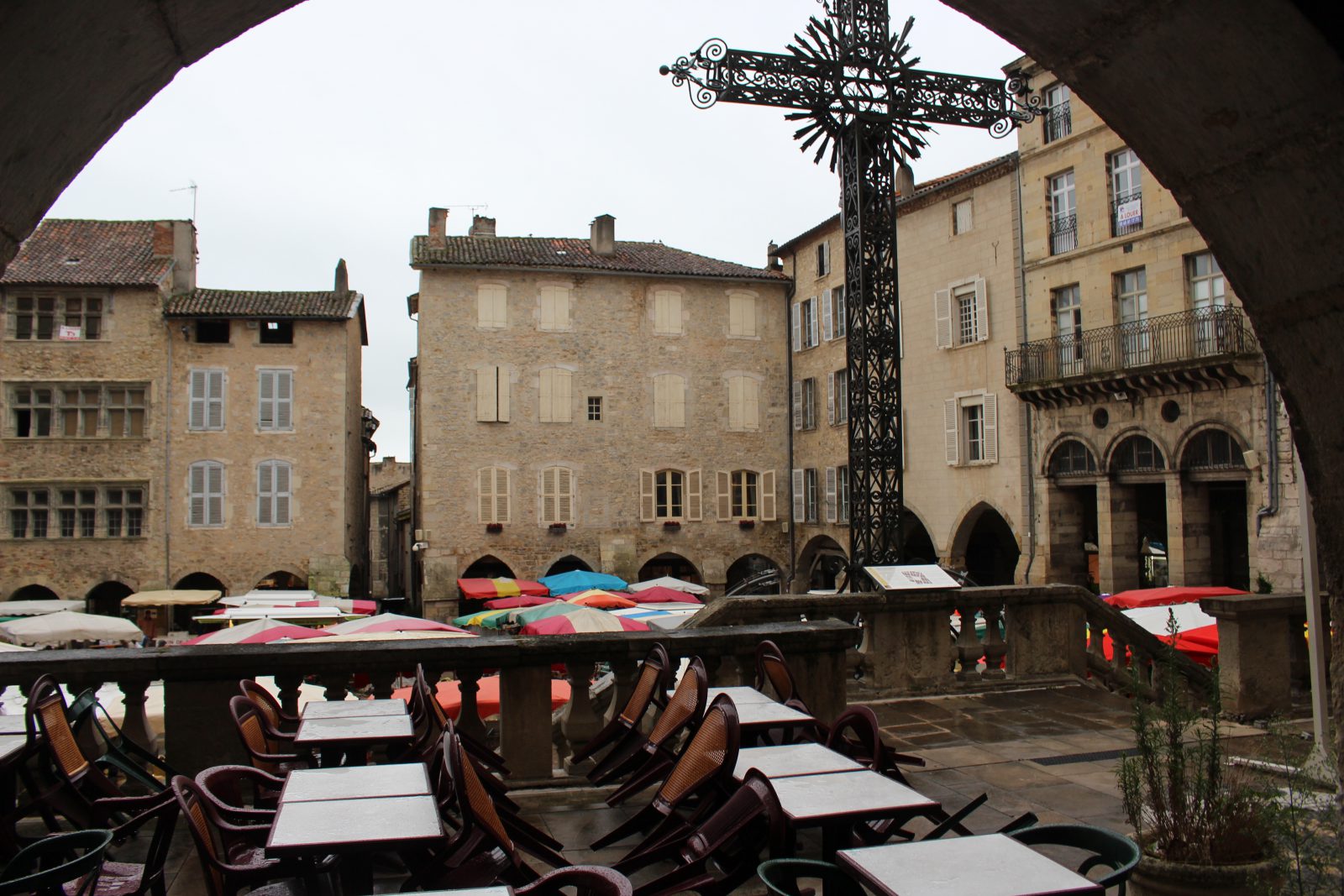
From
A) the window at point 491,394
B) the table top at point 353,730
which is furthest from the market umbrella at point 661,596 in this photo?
the table top at point 353,730

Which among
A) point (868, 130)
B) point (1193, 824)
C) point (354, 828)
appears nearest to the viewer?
point (354, 828)

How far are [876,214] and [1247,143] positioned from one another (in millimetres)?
9997

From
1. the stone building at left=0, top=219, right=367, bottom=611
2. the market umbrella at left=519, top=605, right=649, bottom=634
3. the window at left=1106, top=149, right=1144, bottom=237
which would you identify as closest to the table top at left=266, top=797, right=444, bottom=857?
the market umbrella at left=519, top=605, right=649, bottom=634

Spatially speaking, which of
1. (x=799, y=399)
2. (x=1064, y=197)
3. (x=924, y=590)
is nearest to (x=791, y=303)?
(x=799, y=399)

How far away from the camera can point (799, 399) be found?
109 ft

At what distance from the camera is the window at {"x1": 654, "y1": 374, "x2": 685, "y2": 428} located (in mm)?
32688

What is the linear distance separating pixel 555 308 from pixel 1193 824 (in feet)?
96.7

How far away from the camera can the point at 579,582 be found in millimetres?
27641

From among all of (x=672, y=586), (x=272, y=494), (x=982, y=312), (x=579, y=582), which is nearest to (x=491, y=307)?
(x=272, y=494)

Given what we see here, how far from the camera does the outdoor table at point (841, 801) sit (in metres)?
3.08

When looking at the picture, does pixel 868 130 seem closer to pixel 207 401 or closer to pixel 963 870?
pixel 963 870

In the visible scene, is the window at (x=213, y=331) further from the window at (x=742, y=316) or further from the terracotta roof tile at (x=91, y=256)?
the window at (x=742, y=316)

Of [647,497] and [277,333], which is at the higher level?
[277,333]

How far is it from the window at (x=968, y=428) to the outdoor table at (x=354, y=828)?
79.1 feet
